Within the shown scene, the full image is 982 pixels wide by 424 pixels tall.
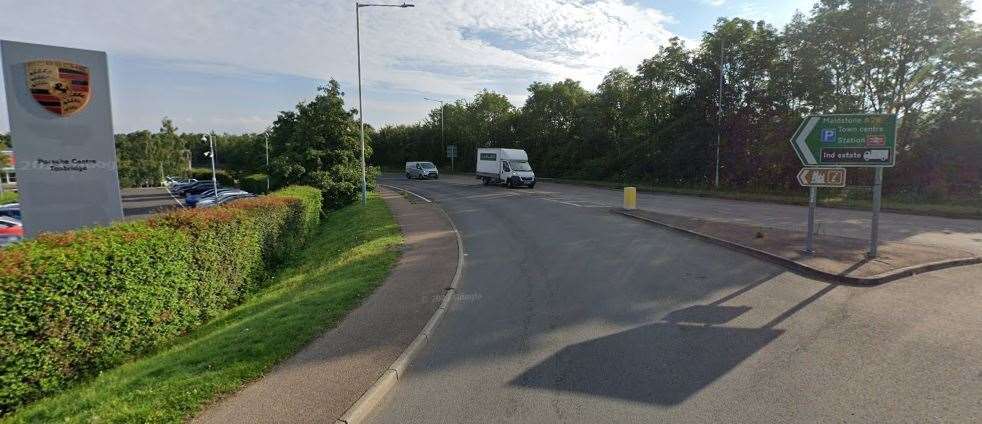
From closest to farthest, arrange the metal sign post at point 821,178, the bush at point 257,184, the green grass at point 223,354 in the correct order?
the green grass at point 223,354, the metal sign post at point 821,178, the bush at point 257,184

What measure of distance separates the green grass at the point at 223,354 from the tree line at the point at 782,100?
25622mm

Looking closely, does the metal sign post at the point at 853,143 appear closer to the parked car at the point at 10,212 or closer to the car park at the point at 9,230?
the car park at the point at 9,230

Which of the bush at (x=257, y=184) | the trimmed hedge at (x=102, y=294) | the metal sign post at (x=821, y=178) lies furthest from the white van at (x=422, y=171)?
the metal sign post at (x=821, y=178)

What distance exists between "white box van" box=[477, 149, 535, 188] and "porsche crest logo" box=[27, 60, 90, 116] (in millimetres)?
24790

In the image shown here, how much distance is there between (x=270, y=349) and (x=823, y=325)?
6.82 metres

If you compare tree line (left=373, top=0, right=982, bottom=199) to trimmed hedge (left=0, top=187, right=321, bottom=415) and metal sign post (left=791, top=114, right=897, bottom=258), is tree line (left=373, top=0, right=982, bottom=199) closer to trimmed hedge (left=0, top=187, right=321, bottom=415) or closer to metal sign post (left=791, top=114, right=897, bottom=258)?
metal sign post (left=791, top=114, right=897, bottom=258)

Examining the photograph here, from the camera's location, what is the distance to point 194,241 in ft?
26.0

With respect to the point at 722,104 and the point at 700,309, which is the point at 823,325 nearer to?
the point at 700,309

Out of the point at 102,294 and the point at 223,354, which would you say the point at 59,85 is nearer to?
the point at 102,294

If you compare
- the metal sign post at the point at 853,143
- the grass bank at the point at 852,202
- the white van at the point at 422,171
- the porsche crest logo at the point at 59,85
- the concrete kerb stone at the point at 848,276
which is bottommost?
the concrete kerb stone at the point at 848,276

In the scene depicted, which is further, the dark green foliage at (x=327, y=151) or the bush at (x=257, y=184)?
the bush at (x=257, y=184)

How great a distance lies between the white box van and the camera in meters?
32.3

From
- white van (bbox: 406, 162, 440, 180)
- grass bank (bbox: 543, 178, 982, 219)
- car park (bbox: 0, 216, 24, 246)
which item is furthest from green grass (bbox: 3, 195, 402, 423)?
white van (bbox: 406, 162, 440, 180)

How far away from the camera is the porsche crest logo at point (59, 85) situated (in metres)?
8.73
